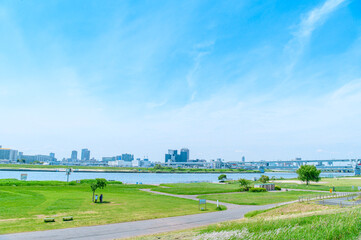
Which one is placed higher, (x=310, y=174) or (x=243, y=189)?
(x=310, y=174)

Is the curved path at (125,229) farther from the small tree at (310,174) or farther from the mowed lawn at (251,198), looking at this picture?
the small tree at (310,174)

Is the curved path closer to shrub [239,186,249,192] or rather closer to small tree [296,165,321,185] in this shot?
shrub [239,186,249,192]

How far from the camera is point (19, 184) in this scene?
63.0m

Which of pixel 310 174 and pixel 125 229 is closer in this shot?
pixel 125 229

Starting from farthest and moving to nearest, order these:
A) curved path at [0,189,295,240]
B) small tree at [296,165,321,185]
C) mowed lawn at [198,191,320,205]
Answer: small tree at [296,165,321,185]
mowed lawn at [198,191,320,205]
curved path at [0,189,295,240]

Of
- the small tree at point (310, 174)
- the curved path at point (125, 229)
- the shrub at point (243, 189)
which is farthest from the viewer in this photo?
the small tree at point (310, 174)

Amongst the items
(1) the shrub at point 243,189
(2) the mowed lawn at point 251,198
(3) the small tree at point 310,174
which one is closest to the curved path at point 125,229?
(2) the mowed lawn at point 251,198

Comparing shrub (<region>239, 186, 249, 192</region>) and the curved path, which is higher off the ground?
the curved path

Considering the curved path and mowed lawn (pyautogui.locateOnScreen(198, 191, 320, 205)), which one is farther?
mowed lawn (pyautogui.locateOnScreen(198, 191, 320, 205))

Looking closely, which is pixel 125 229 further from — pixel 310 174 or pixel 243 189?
pixel 310 174

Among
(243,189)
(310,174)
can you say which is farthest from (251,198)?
(310,174)

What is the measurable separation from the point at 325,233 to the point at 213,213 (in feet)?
61.0

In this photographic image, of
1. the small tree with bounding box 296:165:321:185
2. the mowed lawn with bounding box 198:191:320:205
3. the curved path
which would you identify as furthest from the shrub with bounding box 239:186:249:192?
the curved path

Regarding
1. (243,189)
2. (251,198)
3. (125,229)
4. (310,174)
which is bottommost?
(243,189)
